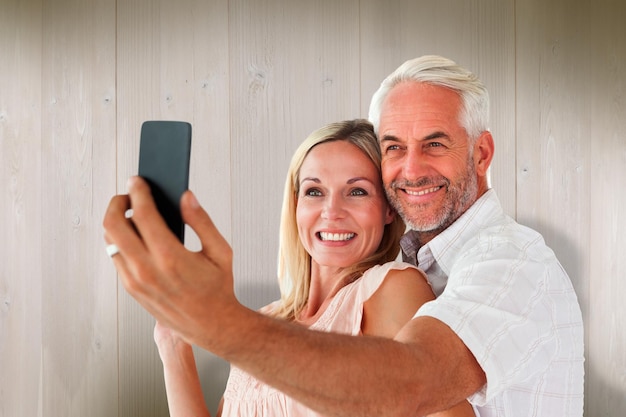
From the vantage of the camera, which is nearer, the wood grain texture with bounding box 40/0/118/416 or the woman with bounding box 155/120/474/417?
the woman with bounding box 155/120/474/417

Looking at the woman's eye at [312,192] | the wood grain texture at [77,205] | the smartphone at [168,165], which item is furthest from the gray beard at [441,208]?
the wood grain texture at [77,205]

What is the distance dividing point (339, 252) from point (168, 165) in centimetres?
65

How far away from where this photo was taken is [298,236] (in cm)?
144

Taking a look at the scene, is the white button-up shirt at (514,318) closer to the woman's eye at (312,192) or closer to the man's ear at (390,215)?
the man's ear at (390,215)

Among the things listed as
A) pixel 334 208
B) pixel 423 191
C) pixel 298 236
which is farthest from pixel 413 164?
pixel 298 236

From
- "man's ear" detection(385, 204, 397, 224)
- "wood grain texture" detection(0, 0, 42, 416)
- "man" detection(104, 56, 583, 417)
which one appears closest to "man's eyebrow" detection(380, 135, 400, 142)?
"man" detection(104, 56, 583, 417)

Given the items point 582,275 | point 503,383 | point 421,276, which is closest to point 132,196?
point 503,383

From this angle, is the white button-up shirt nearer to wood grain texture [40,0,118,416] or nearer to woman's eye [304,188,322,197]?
woman's eye [304,188,322,197]

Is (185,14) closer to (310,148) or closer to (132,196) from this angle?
(310,148)

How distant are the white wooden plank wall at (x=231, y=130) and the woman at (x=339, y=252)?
687 mm

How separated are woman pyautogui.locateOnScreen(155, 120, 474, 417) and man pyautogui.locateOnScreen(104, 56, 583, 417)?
0.05 meters

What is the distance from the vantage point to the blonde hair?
4.32 ft

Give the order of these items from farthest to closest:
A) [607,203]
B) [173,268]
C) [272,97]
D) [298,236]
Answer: [272,97], [607,203], [298,236], [173,268]

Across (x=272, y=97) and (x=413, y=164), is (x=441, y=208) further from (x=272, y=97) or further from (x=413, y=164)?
(x=272, y=97)
